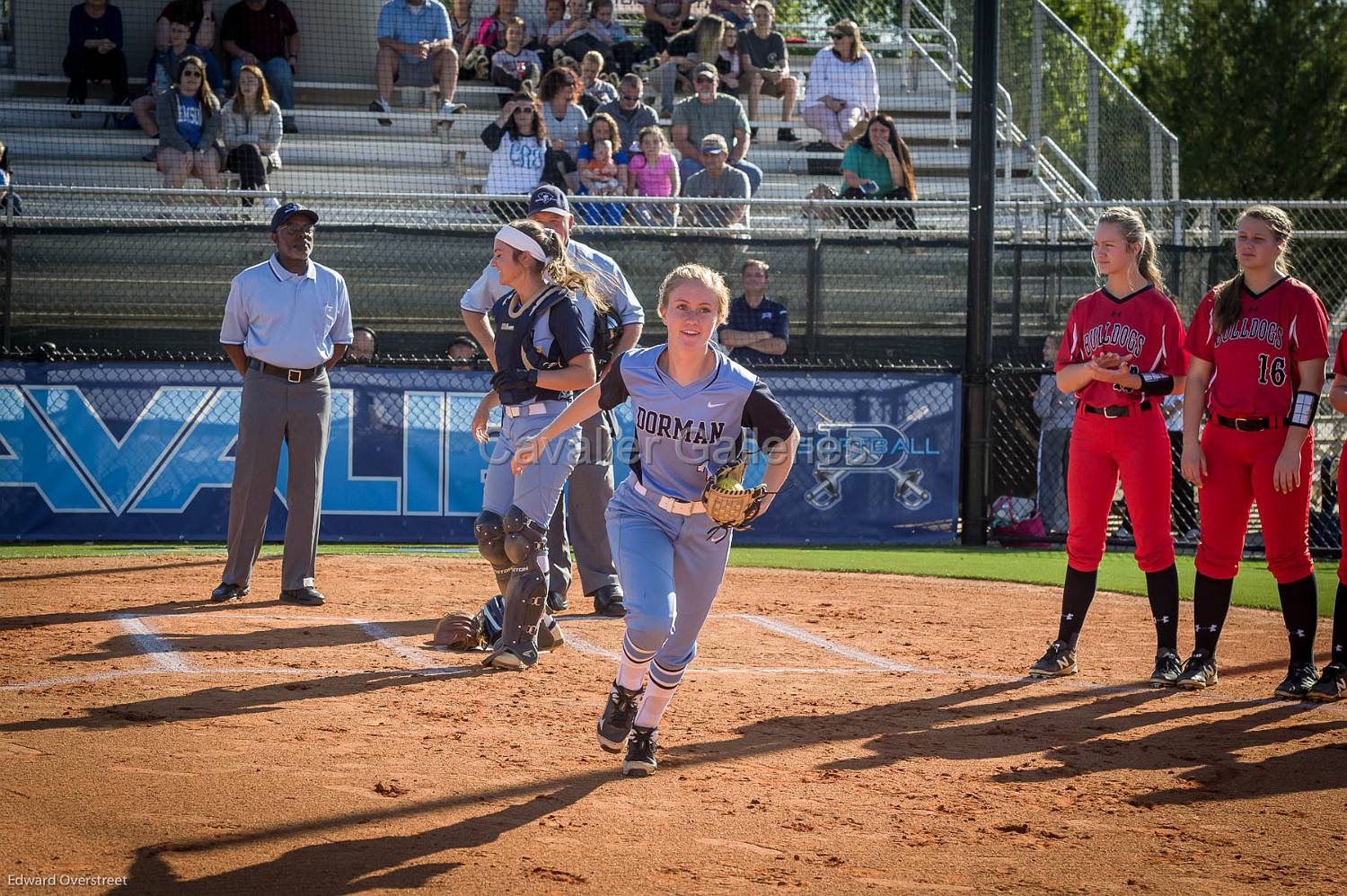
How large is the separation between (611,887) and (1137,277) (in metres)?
4.32

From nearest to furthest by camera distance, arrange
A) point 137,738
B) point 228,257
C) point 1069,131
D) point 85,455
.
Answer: point 137,738
point 85,455
point 228,257
point 1069,131

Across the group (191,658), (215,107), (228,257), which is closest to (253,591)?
(191,658)

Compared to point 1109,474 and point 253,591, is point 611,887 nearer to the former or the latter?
point 1109,474

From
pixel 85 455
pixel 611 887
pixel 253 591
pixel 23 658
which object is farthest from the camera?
pixel 85 455

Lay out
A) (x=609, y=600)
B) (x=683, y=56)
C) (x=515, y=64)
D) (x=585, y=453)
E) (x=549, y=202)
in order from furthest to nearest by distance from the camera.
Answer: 1. (x=683, y=56)
2. (x=515, y=64)
3. (x=609, y=600)
4. (x=585, y=453)
5. (x=549, y=202)

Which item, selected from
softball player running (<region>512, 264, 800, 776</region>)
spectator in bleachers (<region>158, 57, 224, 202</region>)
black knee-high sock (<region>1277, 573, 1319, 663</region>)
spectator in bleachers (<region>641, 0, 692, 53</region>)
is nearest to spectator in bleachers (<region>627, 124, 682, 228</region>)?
spectator in bleachers (<region>641, 0, 692, 53</region>)

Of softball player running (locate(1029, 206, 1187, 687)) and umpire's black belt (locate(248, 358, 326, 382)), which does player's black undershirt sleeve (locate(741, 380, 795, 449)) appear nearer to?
softball player running (locate(1029, 206, 1187, 687))

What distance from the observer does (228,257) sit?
12.1 meters

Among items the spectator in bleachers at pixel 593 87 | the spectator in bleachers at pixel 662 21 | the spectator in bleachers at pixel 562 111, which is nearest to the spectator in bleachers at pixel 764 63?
the spectator in bleachers at pixel 662 21

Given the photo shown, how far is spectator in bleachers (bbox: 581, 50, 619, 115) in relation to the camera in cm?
1623

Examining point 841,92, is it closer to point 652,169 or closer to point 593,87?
point 593,87

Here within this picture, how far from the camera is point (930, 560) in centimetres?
1126

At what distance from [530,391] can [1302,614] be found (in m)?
3.82

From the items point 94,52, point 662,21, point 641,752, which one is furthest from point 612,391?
point 662,21
